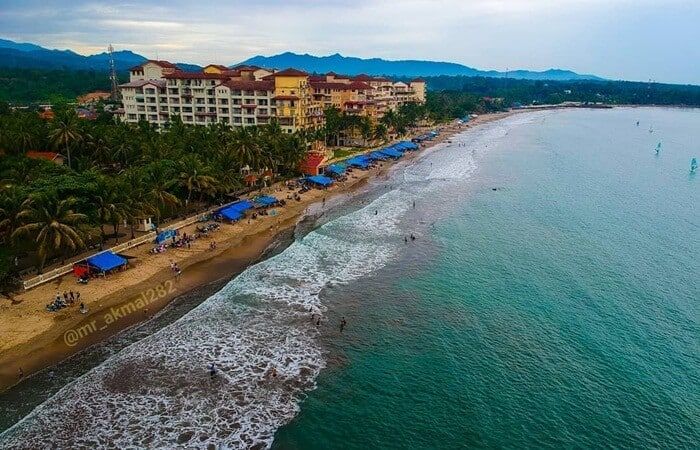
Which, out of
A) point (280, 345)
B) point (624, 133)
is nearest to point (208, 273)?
point (280, 345)

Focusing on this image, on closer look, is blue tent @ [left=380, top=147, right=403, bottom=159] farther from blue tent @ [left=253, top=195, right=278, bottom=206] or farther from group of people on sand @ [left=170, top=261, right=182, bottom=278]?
group of people on sand @ [left=170, top=261, right=182, bottom=278]

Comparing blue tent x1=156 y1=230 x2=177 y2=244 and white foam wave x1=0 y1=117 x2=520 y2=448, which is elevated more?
blue tent x1=156 y1=230 x2=177 y2=244

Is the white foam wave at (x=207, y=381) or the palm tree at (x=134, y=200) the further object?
the palm tree at (x=134, y=200)

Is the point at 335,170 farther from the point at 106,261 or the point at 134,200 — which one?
the point at 106,261

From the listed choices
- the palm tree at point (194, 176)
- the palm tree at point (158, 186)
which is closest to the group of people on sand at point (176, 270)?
the palm tree at point (158, 186)

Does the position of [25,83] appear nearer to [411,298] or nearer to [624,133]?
[411,298]

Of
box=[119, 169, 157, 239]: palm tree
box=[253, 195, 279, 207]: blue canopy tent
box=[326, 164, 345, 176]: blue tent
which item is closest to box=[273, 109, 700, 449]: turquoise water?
box=[253, 195, 279, 207]: blue canopy tent

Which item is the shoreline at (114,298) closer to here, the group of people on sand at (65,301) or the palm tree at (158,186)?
the group of people on sand at (65,301)
